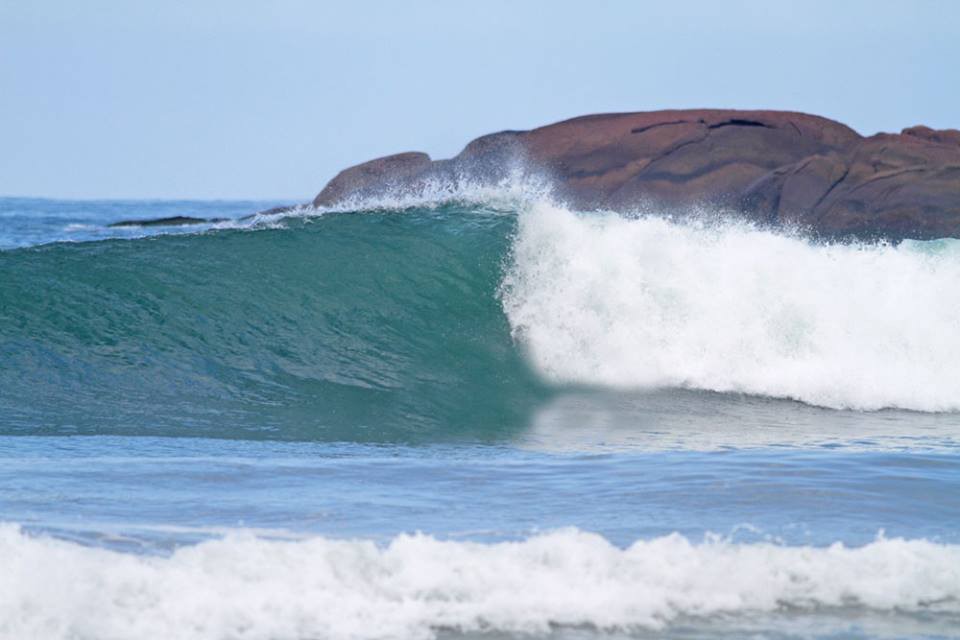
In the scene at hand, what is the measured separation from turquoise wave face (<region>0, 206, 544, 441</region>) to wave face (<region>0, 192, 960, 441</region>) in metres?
0.03

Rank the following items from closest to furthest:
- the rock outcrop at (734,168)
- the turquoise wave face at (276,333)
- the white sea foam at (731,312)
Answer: the turquoise wave face at (276,333), the white sea foam at (731,312), the rock outcrop at (734,168)

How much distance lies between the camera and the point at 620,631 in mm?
4461

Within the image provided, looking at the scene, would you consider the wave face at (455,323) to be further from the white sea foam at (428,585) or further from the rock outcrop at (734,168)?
the rock outcrop at (734,168)

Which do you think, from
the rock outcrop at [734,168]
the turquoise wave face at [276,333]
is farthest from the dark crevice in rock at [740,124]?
the turquoise wave face at [276,333]

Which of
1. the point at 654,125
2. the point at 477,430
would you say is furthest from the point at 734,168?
the point at 477,430

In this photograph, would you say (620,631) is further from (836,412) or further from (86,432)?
(836,412)

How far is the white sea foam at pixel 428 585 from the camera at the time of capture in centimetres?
441

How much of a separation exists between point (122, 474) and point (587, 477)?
254 centimetres

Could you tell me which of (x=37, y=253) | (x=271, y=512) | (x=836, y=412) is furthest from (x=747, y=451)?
(x=37, y=253)

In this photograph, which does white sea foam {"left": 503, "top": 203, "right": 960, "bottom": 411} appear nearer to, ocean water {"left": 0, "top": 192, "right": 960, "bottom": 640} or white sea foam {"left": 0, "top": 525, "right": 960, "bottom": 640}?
ocean water {"left": 0, "top": 192, "right": 960, "bottom": 640}

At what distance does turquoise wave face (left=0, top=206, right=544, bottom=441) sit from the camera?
9398 millimetres

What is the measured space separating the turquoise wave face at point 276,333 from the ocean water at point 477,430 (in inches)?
1.5

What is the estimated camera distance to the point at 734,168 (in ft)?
98.9

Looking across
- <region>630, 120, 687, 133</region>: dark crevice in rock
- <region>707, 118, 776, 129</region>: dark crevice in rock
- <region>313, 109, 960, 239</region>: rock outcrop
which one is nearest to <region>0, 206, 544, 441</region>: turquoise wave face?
<region>313, 109, 960, 239</region>: rock outcrop
